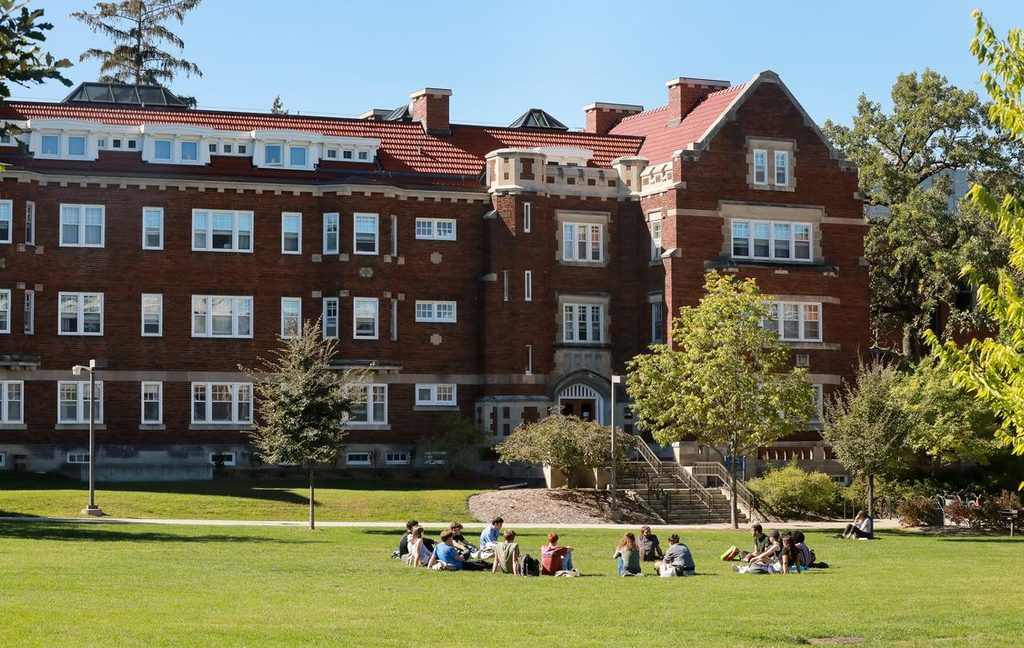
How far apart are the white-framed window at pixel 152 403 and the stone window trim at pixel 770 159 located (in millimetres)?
22933

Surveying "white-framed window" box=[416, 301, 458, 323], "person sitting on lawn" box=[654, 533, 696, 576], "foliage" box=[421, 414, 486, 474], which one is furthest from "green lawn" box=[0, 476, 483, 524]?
"person sitting on lawn" box=[654, 533, 696, 576]

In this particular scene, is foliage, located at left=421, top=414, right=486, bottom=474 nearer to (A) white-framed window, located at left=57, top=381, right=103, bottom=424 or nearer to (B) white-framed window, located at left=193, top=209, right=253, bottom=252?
(B) white-framed window, located at left=193, top=209, right=253, bottom=252

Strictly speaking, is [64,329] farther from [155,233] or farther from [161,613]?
[161,613]

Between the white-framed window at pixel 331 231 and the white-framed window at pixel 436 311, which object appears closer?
the white-framed window at pixel 331 231

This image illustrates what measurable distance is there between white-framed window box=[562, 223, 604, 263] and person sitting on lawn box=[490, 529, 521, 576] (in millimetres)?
29109

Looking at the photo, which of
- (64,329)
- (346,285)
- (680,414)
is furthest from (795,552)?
(64,329)

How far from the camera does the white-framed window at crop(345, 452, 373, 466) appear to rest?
5847 centimetres

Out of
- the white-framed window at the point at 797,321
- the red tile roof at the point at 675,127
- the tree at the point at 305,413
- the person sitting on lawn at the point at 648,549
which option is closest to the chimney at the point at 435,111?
the red tile roof at the point at 675,127

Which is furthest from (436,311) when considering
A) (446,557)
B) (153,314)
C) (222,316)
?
(446,557)

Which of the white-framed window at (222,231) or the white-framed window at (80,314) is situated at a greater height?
the white-framed window at (222,231)

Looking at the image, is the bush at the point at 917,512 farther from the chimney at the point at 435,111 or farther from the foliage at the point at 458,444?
the chimney at the point at 435,111

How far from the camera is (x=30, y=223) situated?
55562mm

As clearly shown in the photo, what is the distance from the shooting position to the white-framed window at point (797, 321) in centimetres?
6056

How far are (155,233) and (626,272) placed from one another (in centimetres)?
1762
